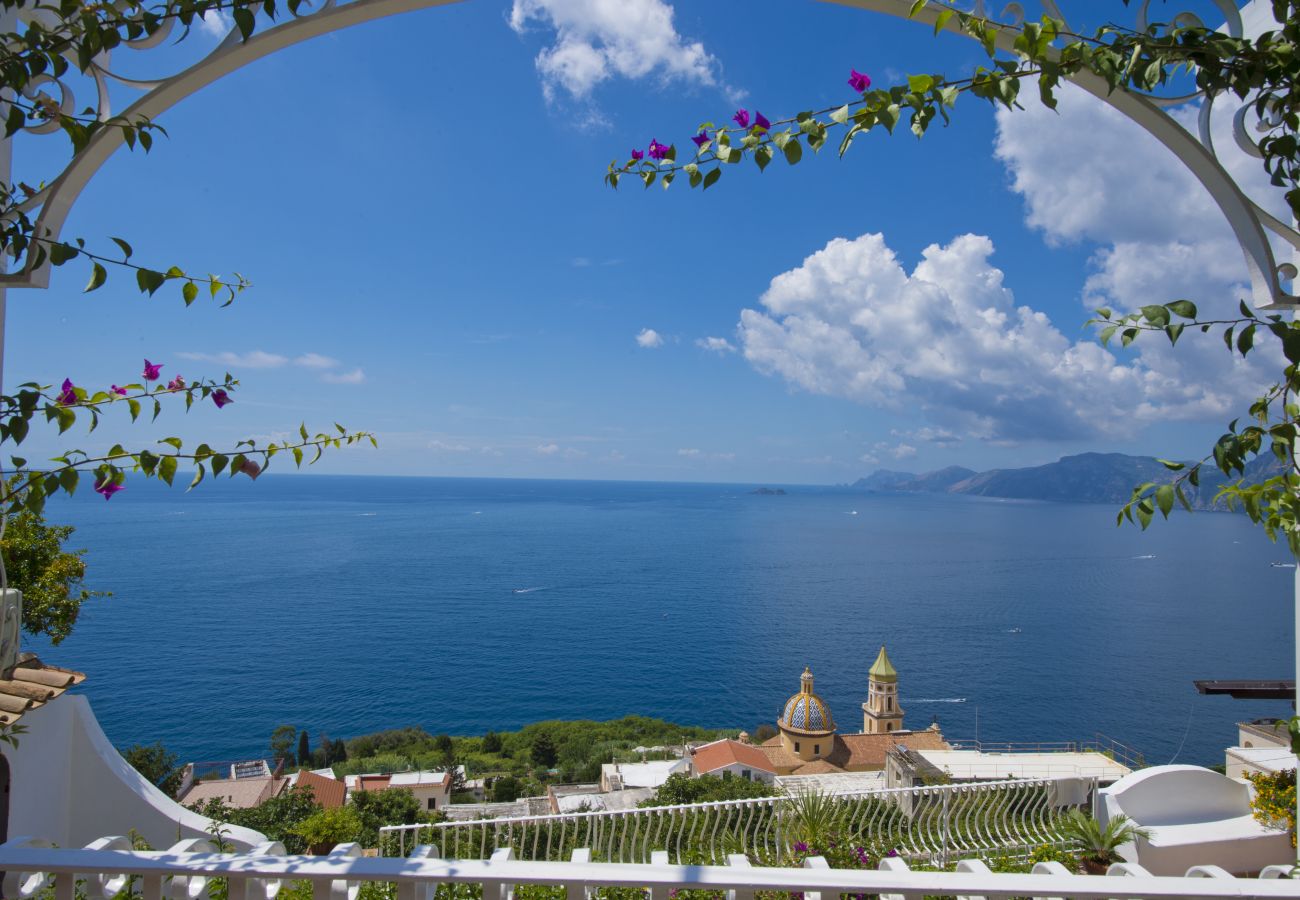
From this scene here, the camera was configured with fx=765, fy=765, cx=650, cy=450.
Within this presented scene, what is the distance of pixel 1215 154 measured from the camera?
1.43 m

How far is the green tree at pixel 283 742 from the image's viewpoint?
88.1 feet

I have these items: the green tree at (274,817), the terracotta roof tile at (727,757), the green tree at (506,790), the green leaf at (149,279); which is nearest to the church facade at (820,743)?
the terracotta roof tile at (727,757)

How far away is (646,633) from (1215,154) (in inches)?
1824

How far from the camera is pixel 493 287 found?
81.1 feet

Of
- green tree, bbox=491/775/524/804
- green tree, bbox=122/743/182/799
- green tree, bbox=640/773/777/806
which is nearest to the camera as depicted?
green tree, bbox=640/773/777/806

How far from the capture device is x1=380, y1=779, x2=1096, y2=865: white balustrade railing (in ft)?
12.4

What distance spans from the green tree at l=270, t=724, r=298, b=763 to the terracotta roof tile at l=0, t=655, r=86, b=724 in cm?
2833

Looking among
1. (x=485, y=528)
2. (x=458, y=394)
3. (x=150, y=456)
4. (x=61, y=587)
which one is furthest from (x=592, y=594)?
(x=150, y=456)

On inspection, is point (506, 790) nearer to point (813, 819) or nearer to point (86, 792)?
point (813, 819)

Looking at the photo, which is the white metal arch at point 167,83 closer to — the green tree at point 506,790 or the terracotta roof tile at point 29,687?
the terracotta roof tile at point 29,687

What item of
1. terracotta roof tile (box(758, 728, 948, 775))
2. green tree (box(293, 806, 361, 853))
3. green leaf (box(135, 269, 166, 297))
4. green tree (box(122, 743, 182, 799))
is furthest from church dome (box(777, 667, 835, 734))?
green leaf (box(135, 269, 166, 297))

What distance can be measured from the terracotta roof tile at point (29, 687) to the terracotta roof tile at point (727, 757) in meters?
19.1

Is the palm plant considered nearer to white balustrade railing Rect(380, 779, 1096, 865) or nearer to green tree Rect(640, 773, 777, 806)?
white balustrade railing Rect(380, 779, 1096, 865)

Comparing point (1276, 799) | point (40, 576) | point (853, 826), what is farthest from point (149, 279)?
point (853, 826)
